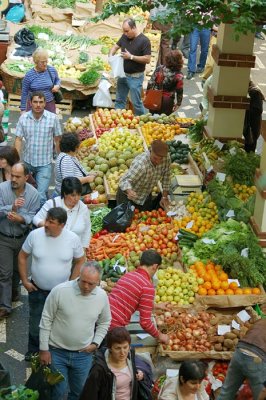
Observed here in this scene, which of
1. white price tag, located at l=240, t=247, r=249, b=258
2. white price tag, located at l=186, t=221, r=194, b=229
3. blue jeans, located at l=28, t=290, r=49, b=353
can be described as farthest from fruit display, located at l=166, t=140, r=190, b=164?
blue jeans, located at l=28, t=290, r=49, b=353

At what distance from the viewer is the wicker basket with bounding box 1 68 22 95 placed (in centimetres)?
1441

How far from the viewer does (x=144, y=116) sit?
1293 cm

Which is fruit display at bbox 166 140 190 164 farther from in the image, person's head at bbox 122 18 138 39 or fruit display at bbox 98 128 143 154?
person's head at bbox 122 18 138 39

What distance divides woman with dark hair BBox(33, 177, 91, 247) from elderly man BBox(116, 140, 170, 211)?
1700 millimetres

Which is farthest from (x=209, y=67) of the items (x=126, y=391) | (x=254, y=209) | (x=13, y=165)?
(x=126, y=391)

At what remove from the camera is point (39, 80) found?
11.5 metres

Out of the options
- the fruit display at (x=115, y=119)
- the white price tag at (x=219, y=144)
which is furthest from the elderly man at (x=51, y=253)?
the fruit display at (x=115, y=119)

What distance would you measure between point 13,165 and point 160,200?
273 cm

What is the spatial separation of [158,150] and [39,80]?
280cm

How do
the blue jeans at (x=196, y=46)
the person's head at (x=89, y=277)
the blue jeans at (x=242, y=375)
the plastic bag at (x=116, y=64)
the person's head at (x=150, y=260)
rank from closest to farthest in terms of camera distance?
the person's head at (x=89, y=277) < the blue jeans at (x=242, y=375) < the person's head at (x=150, y=260) < the plastic bag at (x=116, y=64) < the blue jeans at (x=196, y=46)

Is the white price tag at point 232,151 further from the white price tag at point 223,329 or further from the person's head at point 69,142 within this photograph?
the white price tag at point 223,329

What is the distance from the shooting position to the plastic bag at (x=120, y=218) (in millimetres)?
9984

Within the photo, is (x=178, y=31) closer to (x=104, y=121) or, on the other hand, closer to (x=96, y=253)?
(x=96, y=253)

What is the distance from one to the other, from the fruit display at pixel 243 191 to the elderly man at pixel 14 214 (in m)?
2.88
